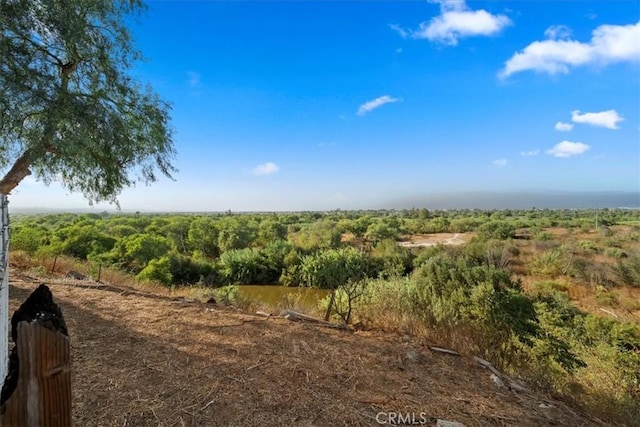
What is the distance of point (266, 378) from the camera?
279cm

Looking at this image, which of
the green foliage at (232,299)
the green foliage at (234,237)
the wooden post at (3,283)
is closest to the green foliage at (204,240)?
the green foliage at (234,237)

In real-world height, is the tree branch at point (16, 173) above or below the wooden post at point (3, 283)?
above

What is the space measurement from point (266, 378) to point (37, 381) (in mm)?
2382

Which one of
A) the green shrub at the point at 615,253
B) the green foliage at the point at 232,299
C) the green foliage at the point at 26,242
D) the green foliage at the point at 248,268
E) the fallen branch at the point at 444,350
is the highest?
the green foliage at the point at 26,242

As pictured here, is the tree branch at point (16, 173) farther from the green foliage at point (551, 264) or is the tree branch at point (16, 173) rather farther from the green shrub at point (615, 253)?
the green shrub at point (615, 253)

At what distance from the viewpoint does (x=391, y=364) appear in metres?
3.24

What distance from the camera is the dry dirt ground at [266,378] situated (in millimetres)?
2326

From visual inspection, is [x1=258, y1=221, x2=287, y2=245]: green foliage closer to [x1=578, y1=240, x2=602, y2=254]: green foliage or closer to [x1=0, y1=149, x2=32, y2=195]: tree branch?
[x1=578, y1=240, x2=602, y2=254]: green foliage

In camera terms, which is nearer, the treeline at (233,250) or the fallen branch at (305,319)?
the fallen branch at (305,319)

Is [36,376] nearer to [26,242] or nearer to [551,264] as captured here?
[26,242]

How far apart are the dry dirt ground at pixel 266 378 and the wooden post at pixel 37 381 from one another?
1.80 metres

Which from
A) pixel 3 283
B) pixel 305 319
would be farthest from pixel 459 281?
pixel 3 283

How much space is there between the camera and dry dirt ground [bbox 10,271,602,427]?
2326mm

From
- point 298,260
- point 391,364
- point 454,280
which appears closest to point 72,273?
point 391,364
